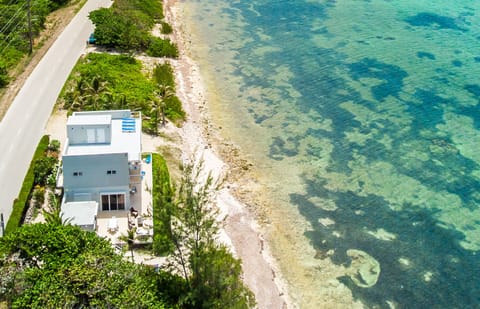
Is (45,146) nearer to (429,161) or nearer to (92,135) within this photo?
(92,135)

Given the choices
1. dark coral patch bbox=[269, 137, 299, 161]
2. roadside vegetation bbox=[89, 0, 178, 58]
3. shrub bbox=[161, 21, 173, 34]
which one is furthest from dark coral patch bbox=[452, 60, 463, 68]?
shrub bbox=[161, 21, 173, 34]

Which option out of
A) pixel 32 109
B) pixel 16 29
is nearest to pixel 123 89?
pixel 32 109

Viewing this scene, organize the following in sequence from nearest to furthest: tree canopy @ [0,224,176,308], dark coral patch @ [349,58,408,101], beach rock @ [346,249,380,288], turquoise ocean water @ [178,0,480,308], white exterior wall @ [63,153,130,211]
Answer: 1. tree canopy @ [0,224,176,308]
2. beach rock @ [346,249,380,288]
3. turquoise ocean water @ [178,0,480,308]
4. white exterior wall @ [63,153,130,211]
5. dark coral patch @ [349,58,408,101]

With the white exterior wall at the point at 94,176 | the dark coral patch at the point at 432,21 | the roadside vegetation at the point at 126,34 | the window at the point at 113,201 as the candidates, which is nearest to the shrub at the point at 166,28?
the roadside vegetation at the point at 126,34

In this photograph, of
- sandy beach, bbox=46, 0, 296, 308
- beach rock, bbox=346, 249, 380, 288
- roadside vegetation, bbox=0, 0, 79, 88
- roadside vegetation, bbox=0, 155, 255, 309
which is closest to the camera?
roadside vegetation, bbox=0, 155, 255, 309

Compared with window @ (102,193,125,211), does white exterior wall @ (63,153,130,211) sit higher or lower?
higher

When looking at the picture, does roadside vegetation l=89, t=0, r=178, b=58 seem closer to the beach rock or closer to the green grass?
the green grass

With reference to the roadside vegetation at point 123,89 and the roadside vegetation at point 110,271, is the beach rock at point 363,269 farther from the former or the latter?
the roadside vegetation at point 123,89

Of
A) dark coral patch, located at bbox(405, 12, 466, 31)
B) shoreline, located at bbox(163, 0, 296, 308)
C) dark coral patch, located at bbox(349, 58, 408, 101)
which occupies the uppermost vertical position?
shoreline, located at bbox(163, 0, 296, 308)
